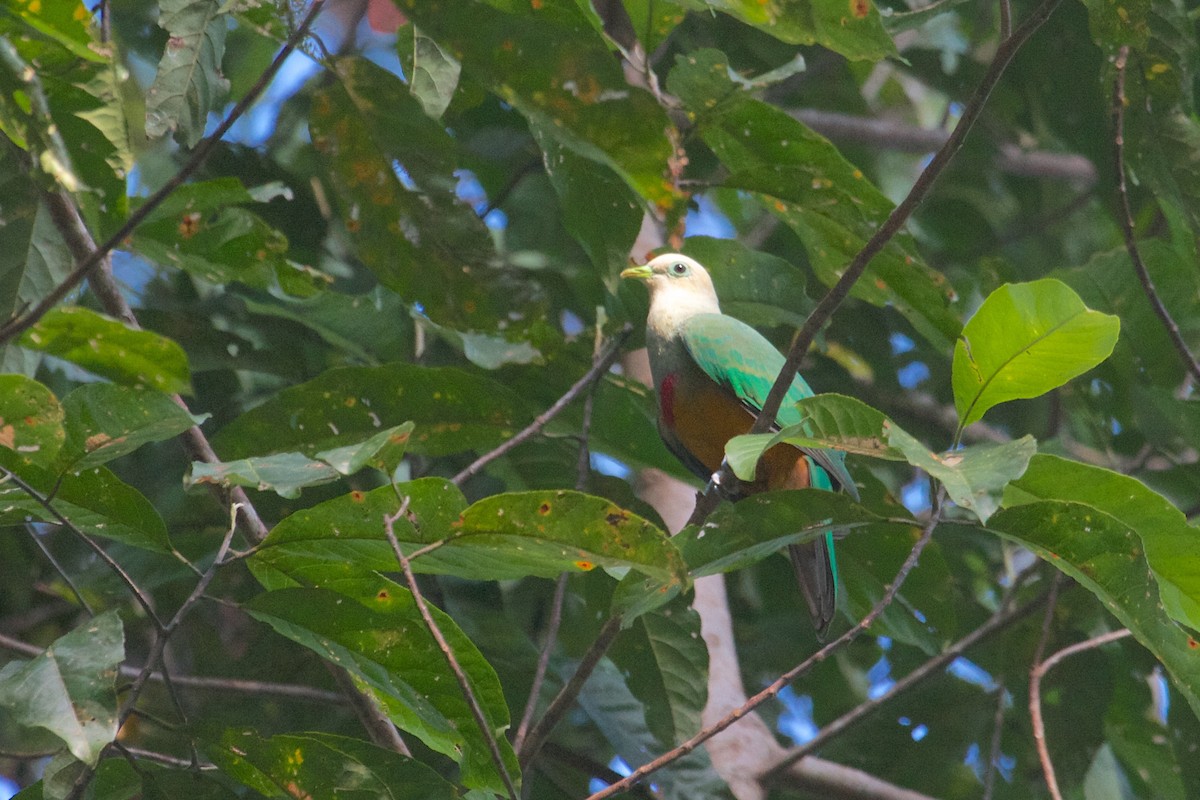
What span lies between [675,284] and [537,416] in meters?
1.23

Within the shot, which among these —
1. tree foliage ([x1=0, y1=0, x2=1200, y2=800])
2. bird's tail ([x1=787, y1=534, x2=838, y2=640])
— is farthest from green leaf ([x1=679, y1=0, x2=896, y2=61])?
bird's tail ([x1=787, y1=534, x2=838, y2=640])

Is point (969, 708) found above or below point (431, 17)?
below

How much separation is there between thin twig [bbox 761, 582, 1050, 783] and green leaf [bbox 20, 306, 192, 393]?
2.11 m

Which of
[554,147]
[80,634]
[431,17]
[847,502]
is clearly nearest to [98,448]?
[80,634]

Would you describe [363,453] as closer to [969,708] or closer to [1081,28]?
[969,708]

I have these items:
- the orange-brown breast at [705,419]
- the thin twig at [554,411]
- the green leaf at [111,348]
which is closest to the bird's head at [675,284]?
the orange-brown breast at [705,419]

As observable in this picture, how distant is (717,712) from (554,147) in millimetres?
1786

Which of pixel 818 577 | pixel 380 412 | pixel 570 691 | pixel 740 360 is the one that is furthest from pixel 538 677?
pixel 740 360

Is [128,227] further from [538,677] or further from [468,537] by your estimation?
[538,677]

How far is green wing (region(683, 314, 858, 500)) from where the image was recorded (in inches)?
147

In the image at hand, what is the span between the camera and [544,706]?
3572mm

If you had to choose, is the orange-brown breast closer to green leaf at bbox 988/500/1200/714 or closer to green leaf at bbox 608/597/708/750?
green leaf at bbox 608/597/708/750

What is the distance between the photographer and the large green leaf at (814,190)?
114 inches

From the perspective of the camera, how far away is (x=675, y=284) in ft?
14.3
